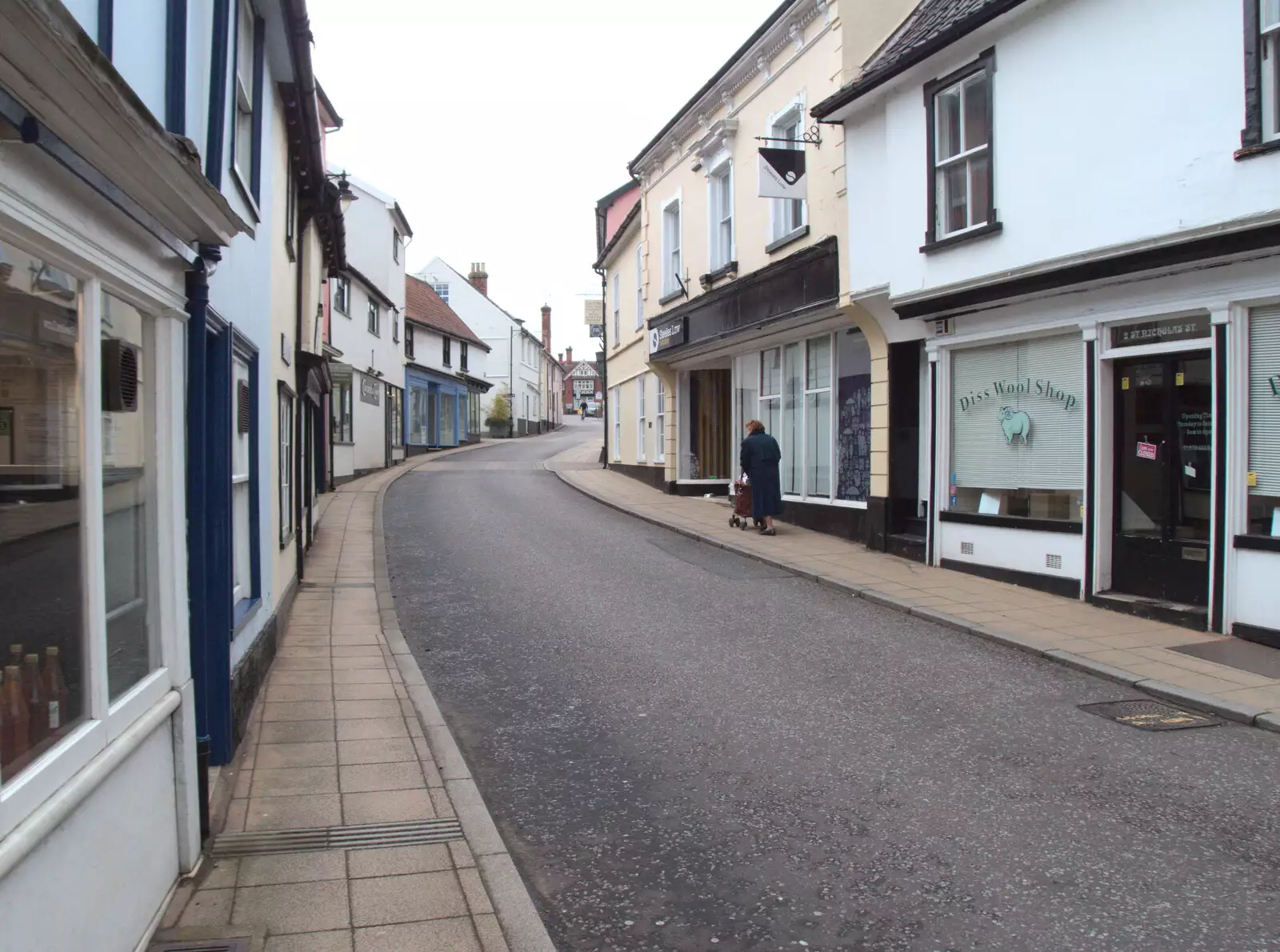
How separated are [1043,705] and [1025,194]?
19.0 feet

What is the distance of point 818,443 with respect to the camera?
1465 centimetres

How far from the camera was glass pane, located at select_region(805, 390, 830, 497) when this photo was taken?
1438 centimetres

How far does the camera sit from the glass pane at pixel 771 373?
629 inches

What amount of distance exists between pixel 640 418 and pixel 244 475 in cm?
1812

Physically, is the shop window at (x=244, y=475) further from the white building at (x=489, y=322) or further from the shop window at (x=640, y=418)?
the white building at (x=489, y=322)

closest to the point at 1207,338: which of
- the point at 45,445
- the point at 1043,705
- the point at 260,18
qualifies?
the point at 1043,705

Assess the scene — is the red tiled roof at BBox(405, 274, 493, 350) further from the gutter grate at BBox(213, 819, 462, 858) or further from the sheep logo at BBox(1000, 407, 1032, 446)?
the gutter grate at BBox(213, 819, 462, 858)

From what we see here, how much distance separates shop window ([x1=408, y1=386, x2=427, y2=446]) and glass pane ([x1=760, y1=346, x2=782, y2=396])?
20.5m

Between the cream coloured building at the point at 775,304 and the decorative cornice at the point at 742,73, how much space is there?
3 cm

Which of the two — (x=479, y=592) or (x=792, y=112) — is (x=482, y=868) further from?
(x=792, y=112)

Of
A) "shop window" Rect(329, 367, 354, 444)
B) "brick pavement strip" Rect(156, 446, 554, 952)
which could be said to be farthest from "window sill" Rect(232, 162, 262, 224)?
"shop window" Rect(329, 367, 354, 444)

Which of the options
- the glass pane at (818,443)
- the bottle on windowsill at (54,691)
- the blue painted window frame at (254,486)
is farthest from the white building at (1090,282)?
the bottle on windowsill at (54,691)

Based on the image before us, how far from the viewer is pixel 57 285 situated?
2723mm

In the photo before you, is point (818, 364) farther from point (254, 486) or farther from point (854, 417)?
point (254, 486)
